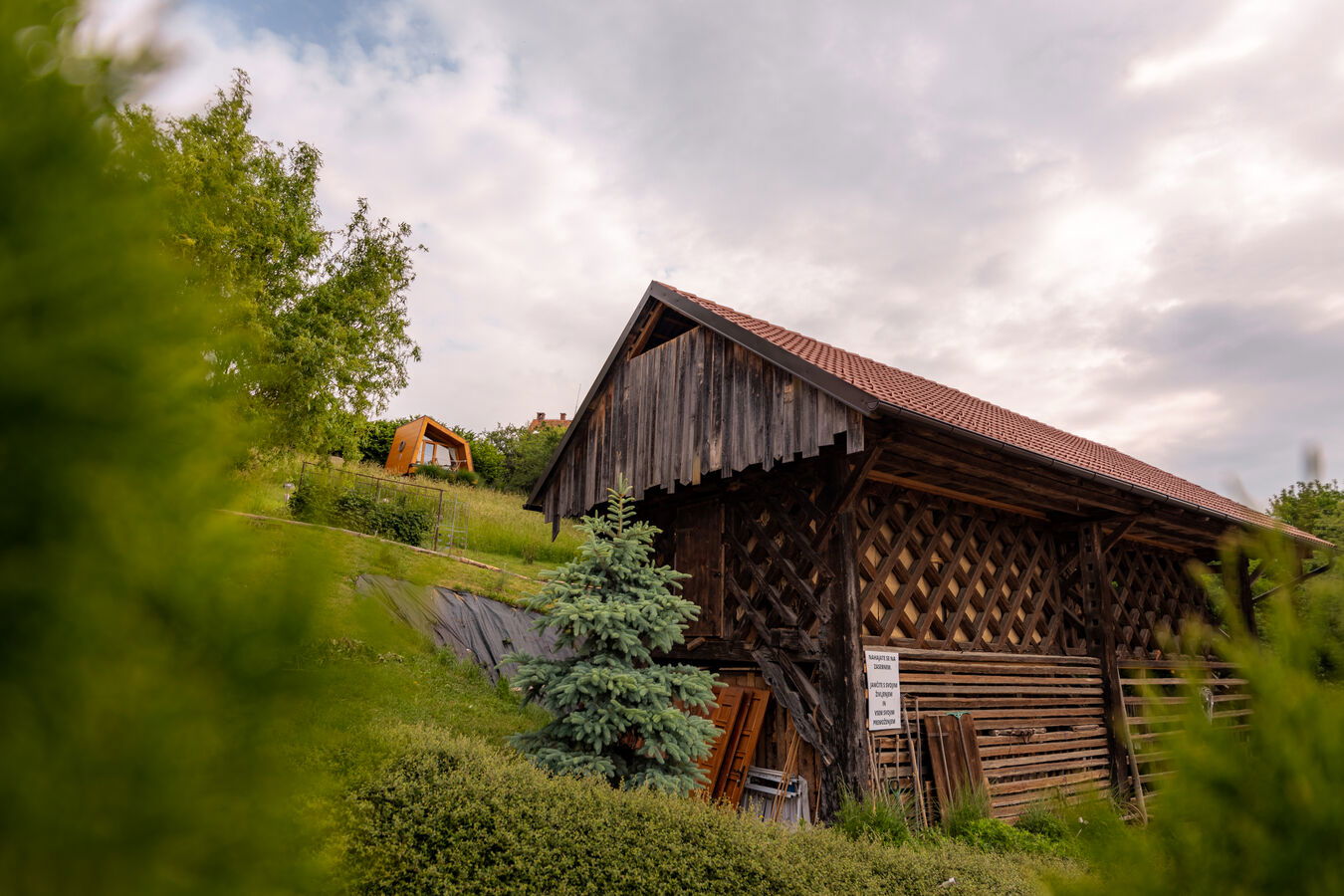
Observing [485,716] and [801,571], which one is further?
[485,716]

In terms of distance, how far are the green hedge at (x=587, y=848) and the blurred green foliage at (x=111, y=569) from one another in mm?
4845

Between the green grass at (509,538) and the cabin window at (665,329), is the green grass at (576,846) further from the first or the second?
the green grass at (509,538)

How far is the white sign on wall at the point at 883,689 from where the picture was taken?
7.73m

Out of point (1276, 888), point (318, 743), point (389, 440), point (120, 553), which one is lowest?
point (1276, 888)

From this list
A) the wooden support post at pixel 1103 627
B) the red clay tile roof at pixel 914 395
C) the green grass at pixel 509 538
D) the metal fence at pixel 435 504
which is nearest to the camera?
the red clay tile roof at pixel 914 395

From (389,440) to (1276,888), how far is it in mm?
34346

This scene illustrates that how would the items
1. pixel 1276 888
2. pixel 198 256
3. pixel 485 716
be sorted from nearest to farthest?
pixel 198 256 < pixel 1276 888 < pixel 485 716

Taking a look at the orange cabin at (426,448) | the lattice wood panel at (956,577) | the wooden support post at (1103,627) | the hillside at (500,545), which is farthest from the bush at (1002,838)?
the orange cabin at (426,448)

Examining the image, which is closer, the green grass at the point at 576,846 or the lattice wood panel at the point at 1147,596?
the green grass at the point at 576,846

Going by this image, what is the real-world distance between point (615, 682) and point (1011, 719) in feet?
17.4

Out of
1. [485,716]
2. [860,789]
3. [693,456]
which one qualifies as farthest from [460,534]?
[860,789]

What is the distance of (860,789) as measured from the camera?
24.1ft

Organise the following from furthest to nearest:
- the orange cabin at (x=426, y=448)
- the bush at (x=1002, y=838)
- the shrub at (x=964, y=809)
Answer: the orange cabin at (x=426, y=448)
the shrub at (x=964, y=809)
the bush at (x=1002, y=838)

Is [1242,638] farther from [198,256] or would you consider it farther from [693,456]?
[693,456]
